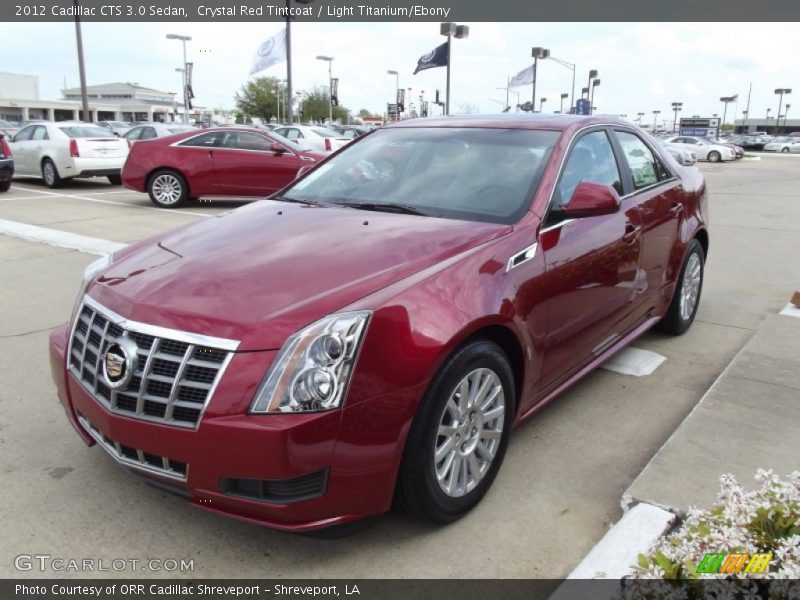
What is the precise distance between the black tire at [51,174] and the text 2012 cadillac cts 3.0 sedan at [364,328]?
12892mm

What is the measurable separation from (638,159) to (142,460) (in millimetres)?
3518

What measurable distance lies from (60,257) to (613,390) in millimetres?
6129

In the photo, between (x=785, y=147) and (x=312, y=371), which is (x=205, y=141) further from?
(x=785, y=147)

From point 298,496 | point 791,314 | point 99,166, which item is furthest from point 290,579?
point 99,166

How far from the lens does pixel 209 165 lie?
39.6ft

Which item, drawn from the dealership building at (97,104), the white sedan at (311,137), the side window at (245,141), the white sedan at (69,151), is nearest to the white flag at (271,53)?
the white sedan at (311,137)

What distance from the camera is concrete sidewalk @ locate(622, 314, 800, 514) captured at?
287cm

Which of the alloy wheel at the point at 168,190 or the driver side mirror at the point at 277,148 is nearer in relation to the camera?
the alloy wheel at the point at 168,190

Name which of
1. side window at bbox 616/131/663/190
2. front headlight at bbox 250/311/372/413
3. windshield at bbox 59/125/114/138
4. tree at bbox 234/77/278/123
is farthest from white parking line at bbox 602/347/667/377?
tree at bbox 234/77/278/123

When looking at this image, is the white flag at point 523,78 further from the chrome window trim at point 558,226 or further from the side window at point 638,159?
the chrome window trim at point 558,226

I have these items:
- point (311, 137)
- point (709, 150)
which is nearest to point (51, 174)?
point (311, 137)

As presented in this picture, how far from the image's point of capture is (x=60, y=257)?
7.55 m

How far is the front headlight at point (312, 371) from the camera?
7.30 ft

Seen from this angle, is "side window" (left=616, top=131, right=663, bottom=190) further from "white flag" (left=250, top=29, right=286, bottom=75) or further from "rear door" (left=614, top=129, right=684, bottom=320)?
"white flag" (left=250, top=29, right=286, bottom=75)
